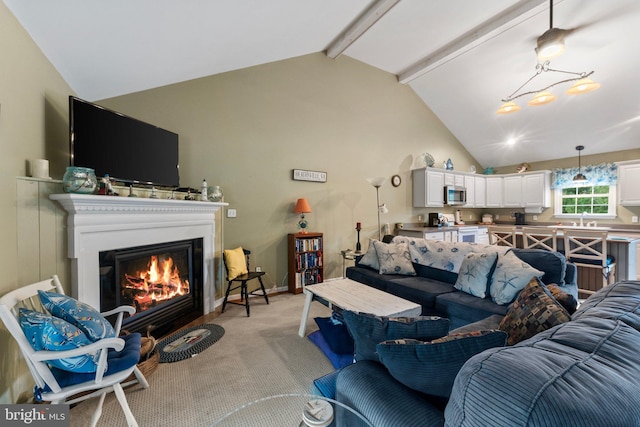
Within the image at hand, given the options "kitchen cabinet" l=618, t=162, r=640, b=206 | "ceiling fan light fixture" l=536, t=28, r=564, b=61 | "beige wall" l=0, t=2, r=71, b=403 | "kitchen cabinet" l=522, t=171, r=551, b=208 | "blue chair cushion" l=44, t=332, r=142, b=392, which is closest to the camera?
"blue chair cushion" l=44, t=332, r=142, b=392

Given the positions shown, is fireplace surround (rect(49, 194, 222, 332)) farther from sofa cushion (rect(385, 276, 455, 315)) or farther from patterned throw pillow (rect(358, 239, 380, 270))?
sofa cushion (rect(385, 276, 455, 315))

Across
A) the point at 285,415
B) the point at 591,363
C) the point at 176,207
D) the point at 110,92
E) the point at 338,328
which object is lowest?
the point at 285,415

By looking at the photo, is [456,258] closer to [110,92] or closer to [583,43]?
[583,43]

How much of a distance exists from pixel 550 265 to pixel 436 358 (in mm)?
2210

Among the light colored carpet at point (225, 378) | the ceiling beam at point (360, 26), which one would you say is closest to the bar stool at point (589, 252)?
the light colored carpet at point (225, 378)

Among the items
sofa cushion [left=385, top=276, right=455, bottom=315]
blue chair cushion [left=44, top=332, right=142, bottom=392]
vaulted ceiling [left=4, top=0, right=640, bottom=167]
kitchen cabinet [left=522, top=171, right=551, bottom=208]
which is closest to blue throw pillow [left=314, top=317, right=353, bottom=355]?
sofa cushion [left=385, top=276, right=455, bottom=315]

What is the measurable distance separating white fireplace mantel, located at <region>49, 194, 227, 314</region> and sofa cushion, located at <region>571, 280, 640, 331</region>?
2.82 m

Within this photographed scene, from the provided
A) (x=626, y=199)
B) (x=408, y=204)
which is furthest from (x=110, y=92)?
(x=626, y=199)

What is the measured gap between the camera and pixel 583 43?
360 cm

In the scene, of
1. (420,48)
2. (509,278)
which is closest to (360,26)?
(420,48)

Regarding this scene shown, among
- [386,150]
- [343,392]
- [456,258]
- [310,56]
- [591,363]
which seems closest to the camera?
[591,363]

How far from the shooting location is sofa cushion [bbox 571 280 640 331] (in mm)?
846

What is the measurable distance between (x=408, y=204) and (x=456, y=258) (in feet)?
9.28

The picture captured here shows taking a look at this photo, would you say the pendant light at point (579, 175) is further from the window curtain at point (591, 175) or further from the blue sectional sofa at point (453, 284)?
the blue sectional sofa at point (453, 284)
